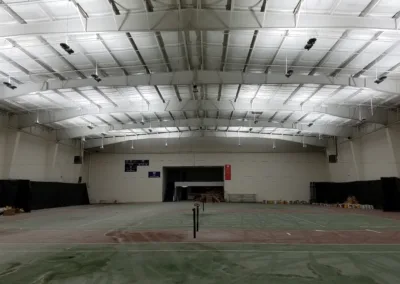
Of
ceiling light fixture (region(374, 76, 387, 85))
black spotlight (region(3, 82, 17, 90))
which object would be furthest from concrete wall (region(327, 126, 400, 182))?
black spotlight (region(3, 82, 17, 90))

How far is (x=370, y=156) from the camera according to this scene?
30094mm

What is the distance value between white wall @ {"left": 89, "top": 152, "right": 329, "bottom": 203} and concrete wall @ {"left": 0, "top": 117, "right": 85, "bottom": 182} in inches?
213

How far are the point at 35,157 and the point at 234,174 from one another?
81.6 feet

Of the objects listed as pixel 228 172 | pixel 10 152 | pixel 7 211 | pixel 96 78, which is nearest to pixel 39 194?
pixel 10 152

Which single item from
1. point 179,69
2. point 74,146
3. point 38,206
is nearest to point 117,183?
point 74,146

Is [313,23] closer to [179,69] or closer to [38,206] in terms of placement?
[179,69]

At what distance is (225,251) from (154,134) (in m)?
31.6

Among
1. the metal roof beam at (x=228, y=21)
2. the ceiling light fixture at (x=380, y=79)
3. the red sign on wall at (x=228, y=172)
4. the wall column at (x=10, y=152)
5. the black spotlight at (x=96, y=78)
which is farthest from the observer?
the red sign on wall at (x=228, y=172)

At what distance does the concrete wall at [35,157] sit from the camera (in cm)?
2606

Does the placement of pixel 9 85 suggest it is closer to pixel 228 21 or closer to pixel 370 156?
pixel 228 21

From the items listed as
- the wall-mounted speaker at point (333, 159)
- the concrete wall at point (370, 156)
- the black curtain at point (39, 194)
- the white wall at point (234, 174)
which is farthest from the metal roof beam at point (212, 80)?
the white wall at point (234, 174)

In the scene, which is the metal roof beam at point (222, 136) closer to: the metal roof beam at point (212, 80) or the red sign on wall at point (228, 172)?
the red sign on wall at point (228, 172)

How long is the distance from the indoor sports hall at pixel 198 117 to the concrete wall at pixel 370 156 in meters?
0.15

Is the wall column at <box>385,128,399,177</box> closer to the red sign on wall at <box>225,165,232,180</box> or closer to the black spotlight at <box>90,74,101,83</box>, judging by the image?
the red sign on wall at <box>225,165,232,180</box>
